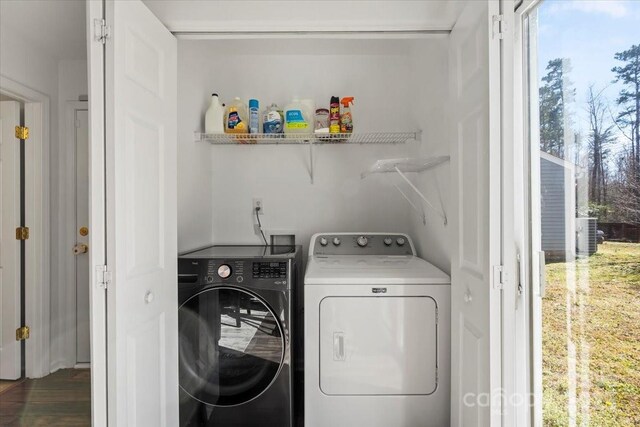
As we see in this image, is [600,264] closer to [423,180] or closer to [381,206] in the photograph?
[423,180]

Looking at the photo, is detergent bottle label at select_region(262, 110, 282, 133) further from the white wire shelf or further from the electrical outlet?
the electrical outlet

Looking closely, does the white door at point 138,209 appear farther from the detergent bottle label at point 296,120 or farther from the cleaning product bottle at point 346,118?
the cleaning product bottle at point 346,118

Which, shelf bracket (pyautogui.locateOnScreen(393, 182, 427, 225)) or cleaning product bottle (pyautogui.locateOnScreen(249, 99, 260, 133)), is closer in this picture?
shelf bracket (pyautogui.locateOnScreen(393, 182, 427, 225))

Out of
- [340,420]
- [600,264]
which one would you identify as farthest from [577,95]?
[340,420]

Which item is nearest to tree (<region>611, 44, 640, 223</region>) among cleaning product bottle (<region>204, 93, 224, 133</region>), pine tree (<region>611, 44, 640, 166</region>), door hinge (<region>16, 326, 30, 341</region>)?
pine tree (<region>611, 44, 640, 166</region>)

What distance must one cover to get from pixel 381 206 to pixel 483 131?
1551 mm

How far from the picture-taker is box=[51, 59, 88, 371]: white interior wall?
4.28 ft

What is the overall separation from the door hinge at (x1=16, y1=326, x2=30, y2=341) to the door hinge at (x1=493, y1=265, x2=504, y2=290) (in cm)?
162

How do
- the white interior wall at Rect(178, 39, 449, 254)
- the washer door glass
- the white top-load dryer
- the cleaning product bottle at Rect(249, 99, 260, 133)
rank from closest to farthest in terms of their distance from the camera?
1. the white top-load dryer
2. the washer door glass
3. the cleaning product bottle at Rect(249, 99, 260, 133)
4. the white interior wall at Rect(178, 39, 449, 254)

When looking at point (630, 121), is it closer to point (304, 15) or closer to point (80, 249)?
point (304, 15)

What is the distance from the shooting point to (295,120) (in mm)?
2584

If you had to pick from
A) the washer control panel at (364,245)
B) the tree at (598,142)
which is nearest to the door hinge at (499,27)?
the tree at (598,142)

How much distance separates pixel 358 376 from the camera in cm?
187

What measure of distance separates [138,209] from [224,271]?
25.2 inches
